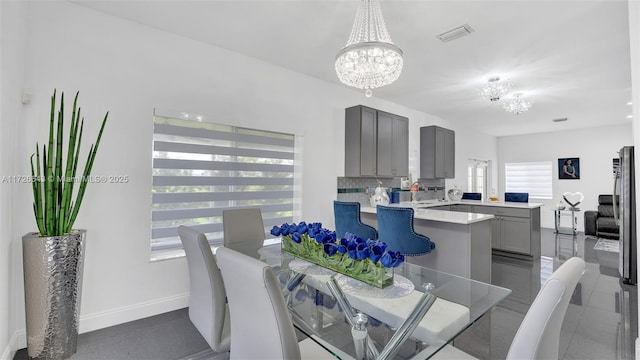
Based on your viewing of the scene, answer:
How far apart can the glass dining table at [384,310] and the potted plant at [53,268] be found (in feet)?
5.07

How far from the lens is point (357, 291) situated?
4.81 feet

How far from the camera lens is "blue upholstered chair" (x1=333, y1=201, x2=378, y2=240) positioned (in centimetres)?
338

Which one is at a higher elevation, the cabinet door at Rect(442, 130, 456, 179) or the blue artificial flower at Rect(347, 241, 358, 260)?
the cabinet door at Rect(442, 130, 456, 179)

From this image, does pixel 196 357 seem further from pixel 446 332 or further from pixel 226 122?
pixel 226 122

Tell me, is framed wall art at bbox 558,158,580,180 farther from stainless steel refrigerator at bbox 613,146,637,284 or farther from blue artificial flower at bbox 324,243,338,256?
blue artificial flower at bbox 324,243,338,256

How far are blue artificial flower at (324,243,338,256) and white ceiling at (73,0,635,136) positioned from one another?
78.0 inches

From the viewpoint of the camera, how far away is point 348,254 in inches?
61.0

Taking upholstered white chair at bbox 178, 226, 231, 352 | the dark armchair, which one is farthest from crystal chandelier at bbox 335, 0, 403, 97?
the dark armchair

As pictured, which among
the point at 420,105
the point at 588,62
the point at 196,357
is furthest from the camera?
the point at 420,105

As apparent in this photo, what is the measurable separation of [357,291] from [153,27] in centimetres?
306


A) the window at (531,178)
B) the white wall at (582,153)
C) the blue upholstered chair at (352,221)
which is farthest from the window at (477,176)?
the blue upholstered chair at (352,221)

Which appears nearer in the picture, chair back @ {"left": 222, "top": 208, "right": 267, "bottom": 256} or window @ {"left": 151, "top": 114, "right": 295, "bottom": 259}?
chair back @ {"left": 222, "top": 208, "right": 267, "bottom": 256}

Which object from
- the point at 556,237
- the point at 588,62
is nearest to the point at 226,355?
the point at 588,62

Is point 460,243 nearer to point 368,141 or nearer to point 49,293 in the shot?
point 368,141
